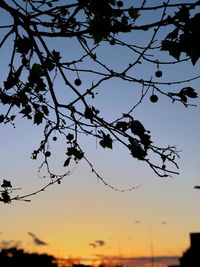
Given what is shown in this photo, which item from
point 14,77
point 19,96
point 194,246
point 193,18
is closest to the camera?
point 193,18

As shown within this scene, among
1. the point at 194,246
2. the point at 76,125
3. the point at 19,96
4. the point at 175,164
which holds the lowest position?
the point at 175,164

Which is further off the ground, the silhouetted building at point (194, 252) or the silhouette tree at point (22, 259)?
the silhouette tree at point (22, 259)

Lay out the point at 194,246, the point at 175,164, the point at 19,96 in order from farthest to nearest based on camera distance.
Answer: the point at 194,246 → the point at 19,96 → the point at 175,164

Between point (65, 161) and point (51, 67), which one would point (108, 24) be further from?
point (65, 161)

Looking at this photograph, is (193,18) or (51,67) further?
(51,67)

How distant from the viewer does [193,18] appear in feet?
9.63

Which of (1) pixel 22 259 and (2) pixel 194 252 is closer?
(2) pixel 194 252

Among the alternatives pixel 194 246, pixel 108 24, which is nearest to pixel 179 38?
pixel 108 24

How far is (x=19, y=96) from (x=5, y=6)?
1.74 m

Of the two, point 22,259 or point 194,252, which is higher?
point 22,259

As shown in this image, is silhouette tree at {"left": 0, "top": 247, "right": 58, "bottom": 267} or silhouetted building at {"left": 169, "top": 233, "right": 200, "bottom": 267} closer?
silhouetted building at {"left": 169, "top": 233, "right": 200, "bottom": 267}

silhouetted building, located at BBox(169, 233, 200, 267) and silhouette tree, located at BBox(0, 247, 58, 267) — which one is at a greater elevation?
silhouette tree, located at BBox(0, 247, 58, 267)

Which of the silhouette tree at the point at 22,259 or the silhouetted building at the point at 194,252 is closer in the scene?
the silhouetted building at the point at 194,252

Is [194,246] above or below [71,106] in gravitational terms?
above
